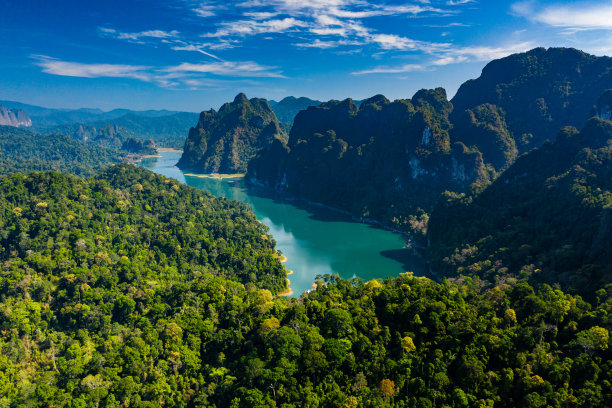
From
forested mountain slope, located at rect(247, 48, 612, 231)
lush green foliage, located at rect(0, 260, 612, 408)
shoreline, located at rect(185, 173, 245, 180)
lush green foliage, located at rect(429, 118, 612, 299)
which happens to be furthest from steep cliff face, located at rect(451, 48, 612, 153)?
shoreline, located at rect(185, 173, 245, 180)

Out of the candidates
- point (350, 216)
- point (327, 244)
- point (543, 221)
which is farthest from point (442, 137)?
point (543, 221)

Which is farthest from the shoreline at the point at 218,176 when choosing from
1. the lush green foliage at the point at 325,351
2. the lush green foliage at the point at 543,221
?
the lush green foliage at the point at 325,351

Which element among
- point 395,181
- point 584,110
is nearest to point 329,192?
point 395,181

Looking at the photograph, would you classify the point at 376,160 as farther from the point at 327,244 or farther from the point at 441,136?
the point at 327,244

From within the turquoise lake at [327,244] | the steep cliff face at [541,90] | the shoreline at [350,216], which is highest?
the steep cliff face at [541,90]

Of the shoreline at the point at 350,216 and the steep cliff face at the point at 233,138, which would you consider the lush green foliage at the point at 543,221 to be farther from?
the steep cliff face at the point at 233,138

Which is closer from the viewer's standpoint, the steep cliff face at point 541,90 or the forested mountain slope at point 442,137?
the forested mountain slope at point 442,137

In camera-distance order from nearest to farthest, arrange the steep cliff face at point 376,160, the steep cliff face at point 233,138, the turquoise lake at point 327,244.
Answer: the turquoise lake at point 327,244
the steep cliff face at point 376,160
the steep cliff face at point 233,138
